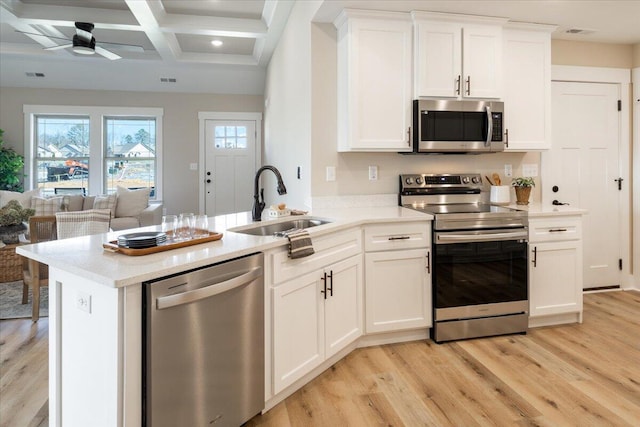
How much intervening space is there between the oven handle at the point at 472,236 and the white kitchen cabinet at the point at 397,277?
0.11 m

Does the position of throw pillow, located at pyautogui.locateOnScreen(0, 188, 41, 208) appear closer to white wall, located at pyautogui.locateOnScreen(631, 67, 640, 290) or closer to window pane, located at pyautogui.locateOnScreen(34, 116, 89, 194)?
window pane, located at pyautogui.locateOnScreen(34, 116, 89, 194)

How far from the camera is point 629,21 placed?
3281 millimetres

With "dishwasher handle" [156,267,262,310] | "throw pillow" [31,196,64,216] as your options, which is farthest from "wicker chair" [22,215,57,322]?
"dishwasher handle" [156,267,262,310]

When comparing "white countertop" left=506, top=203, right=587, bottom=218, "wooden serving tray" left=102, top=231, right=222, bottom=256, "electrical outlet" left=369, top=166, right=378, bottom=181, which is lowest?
"wooden serving tray" left=102, top=231, right=222, bottom=256

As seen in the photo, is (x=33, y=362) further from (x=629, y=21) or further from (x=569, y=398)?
(x=629, y=21)

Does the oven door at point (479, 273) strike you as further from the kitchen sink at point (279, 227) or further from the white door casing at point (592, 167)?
the white door casing at point (592, 167)

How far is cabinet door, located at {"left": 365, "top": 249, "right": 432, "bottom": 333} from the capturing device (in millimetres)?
2676

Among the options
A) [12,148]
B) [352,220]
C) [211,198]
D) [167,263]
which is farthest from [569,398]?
[12,148]

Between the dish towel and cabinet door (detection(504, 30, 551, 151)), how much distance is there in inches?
83.7

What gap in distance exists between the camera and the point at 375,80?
2.96 meters

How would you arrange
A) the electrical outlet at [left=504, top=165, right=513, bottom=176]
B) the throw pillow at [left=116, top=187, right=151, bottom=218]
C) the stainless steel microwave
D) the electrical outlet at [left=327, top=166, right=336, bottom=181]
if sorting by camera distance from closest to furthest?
1. the stainless steel microwave
2. the electrical outlet at [left=327, top=166, right=336, bottom=181]
3. the electrical outlet at [left=504, top=165, right=513, bottom=176]
4. the throw pillow at [left=116, top=187, right=151, bottom=218]

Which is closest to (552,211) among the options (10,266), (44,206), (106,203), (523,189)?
(523,189)

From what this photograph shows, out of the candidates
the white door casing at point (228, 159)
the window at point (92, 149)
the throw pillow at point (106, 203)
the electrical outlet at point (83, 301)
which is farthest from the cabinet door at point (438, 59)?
the window at point (92, 149)

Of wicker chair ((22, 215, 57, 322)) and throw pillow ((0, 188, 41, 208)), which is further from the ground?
throw pillow ((0, 188, 41, 208))
